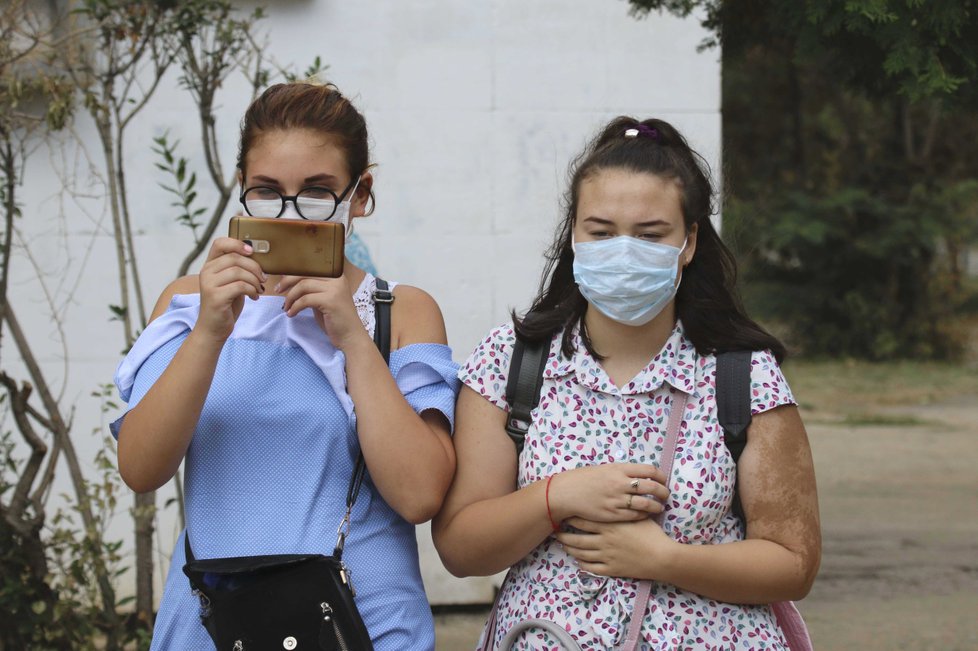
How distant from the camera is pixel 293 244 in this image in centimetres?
228

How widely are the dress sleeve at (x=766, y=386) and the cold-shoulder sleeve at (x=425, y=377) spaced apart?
57 cm

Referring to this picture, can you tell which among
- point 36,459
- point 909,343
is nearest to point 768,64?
point 909,343

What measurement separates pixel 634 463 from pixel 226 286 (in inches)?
31.4

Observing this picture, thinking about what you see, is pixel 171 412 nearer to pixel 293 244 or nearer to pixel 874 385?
pixel 293 244

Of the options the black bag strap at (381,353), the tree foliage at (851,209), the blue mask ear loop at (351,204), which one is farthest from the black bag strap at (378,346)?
the tree foliage at (851,209)

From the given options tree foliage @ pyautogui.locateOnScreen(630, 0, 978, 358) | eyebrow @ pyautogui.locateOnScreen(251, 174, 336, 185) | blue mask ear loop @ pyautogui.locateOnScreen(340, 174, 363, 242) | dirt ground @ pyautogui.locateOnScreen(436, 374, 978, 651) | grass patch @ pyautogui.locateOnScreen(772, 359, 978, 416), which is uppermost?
eyebrow @ pyautogui.locateOnScreen(251, 174, 336, 185)

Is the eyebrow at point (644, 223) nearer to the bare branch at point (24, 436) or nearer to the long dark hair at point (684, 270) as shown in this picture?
the long dark hair at point (684, 270)

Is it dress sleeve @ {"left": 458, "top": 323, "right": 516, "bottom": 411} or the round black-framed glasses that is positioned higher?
the round black-framed glasses

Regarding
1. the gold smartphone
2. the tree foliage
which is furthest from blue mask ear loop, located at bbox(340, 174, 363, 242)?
the tree foliage

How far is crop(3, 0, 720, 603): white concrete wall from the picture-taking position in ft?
17.6

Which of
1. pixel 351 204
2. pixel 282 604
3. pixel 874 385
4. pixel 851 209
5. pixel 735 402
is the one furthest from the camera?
pixel 851 209

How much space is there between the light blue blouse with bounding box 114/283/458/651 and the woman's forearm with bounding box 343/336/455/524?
59 mm

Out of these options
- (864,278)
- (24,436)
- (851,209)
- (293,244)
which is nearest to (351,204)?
(293,244)

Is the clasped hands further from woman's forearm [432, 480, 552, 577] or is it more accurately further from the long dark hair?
the long dark hair
